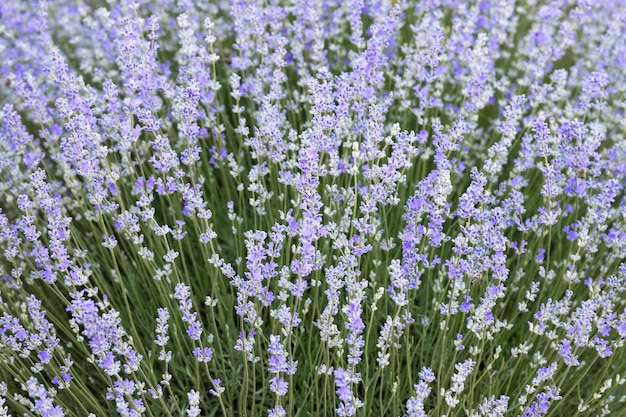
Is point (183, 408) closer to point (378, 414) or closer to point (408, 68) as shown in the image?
point (378, 414)

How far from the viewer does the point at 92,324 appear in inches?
75.0

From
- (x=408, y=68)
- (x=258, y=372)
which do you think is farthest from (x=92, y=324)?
(x=408, y=68)

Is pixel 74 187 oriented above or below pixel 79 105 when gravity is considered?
below

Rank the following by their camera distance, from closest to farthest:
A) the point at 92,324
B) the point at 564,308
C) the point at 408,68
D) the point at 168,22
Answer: the point at 92,324 < the point at 564,308 < the point at 408,68 < the point at 168,22

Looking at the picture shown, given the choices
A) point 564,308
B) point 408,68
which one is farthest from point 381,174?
point 408,68

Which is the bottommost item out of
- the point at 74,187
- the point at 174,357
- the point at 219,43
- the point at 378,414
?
the point at 378,414

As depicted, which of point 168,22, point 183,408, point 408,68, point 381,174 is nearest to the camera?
point 381,174

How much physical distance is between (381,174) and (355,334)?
55 centimetres

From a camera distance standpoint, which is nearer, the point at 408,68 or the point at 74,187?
the point at 74,187

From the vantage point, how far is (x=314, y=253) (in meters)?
2.02

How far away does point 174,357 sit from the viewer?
2736 mm

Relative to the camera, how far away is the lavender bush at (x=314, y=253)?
2.12 meters

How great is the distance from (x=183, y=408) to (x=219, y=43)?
2396 millimetres

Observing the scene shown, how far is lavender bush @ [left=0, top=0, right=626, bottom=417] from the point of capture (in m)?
2.12
